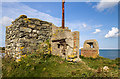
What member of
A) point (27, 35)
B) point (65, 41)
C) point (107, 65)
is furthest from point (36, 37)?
point (107, 65)

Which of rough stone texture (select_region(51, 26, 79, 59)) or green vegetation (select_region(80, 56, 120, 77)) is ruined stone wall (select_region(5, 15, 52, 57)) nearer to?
rough stone texture (select_region(51, 26, 79, 59))

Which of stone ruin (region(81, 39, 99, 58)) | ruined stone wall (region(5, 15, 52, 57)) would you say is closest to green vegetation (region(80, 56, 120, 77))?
stone ruin (region(81, 39, 99, 58))

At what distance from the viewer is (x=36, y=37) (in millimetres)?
5559

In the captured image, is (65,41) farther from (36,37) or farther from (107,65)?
(107,65)

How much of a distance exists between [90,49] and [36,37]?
9.72 m

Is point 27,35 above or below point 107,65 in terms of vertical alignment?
above

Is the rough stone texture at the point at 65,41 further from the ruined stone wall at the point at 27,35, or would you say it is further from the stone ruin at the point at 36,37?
the ruined stone wall at the point at 27,35

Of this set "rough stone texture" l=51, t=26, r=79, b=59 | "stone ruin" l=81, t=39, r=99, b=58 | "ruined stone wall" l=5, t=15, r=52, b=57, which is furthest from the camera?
"stone ruin" l=81, t=39, r=99, b=58

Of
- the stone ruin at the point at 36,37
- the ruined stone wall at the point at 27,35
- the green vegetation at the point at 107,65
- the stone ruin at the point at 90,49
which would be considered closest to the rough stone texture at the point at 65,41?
the stone ruin at the point at 36,37

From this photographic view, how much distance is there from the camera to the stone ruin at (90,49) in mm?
11789

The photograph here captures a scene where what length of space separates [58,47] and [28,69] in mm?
3375

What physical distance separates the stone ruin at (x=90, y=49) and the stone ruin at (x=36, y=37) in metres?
6.94

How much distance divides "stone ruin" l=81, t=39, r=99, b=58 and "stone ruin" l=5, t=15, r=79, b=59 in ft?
22.8

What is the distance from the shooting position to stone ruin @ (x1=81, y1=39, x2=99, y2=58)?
38.7 feet
